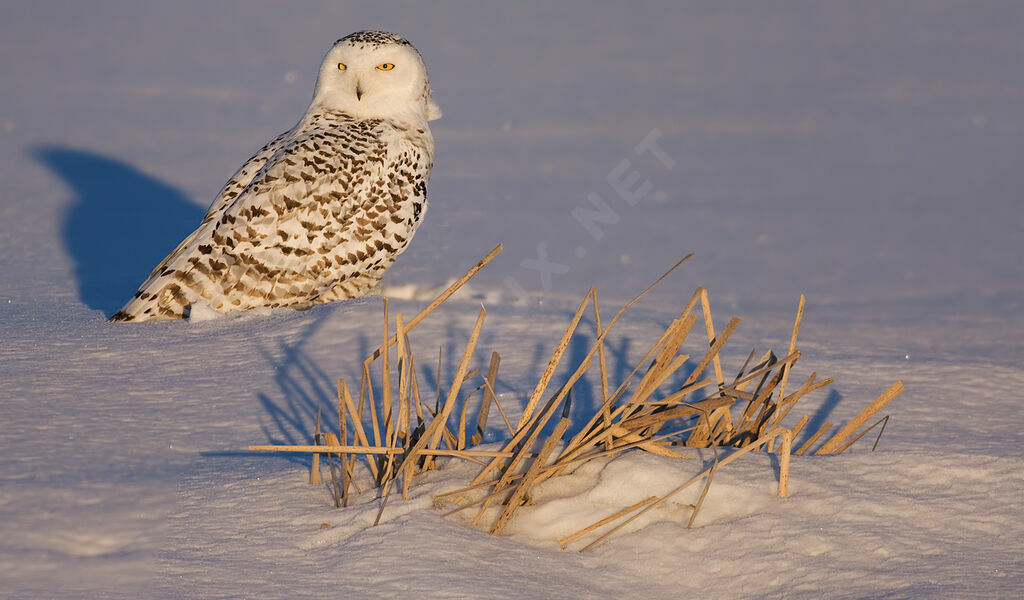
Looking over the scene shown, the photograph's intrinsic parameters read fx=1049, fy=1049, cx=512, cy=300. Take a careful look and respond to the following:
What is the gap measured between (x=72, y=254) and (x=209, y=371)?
2.42m

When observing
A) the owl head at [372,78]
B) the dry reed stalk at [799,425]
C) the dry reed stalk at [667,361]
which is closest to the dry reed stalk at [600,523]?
the dry reed stalk at [667,361]

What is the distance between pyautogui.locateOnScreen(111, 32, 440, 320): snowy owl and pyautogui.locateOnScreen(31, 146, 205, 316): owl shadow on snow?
46 cm

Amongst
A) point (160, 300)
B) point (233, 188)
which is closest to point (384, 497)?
point (160, 300)

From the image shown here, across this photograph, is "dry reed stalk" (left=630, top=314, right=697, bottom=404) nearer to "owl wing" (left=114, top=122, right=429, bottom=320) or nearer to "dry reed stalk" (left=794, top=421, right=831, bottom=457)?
"dry reed stalk" (left=794, top=421, right=831, bottom=457)

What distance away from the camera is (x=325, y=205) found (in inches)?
161

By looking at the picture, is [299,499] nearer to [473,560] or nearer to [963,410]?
[473,560]

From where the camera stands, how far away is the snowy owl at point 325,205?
3.92 meters

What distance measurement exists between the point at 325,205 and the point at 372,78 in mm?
709

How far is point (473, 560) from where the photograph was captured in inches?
72.9

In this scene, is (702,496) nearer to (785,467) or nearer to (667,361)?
(785,467)

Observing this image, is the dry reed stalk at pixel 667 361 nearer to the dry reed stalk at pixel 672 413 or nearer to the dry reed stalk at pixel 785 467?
the dry reed stalk at pixel 672 413

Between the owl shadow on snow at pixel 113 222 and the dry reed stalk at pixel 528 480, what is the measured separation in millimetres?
2531

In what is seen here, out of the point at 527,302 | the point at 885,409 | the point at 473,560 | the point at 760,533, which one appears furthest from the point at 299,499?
the point at 527,302

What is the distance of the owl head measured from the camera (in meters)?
4.46
